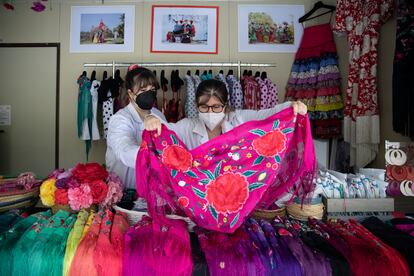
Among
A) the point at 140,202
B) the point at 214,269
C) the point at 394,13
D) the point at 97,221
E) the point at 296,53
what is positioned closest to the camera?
the point at 214,269

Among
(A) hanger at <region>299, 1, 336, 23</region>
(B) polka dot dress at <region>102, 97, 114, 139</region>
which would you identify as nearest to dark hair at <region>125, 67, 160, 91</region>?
(B) polka dot dress at <region>102, 97, 114, 139</region>

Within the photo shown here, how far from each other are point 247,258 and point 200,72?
2.87 meters

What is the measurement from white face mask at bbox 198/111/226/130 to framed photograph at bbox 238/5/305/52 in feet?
7.24

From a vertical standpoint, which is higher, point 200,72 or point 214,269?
point 200,72

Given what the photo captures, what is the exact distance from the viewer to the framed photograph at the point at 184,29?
3691 millimetres

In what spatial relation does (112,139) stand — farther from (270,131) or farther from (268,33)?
(268,33)

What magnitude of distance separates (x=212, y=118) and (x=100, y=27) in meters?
2.66

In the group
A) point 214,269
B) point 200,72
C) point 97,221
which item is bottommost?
point 214,269

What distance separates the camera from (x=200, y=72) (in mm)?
3715

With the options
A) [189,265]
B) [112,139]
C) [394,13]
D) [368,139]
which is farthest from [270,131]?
[394,13]

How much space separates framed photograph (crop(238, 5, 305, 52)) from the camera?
3.69 m

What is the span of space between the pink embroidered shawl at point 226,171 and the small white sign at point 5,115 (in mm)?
3193

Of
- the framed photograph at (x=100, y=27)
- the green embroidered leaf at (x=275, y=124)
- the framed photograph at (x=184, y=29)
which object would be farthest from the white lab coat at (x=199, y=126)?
the framed photograph at (x=100, y=27)

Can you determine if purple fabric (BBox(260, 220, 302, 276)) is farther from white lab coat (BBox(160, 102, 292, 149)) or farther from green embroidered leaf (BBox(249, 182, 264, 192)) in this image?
white lab coat (BBox(160, 102, 292, 149))
